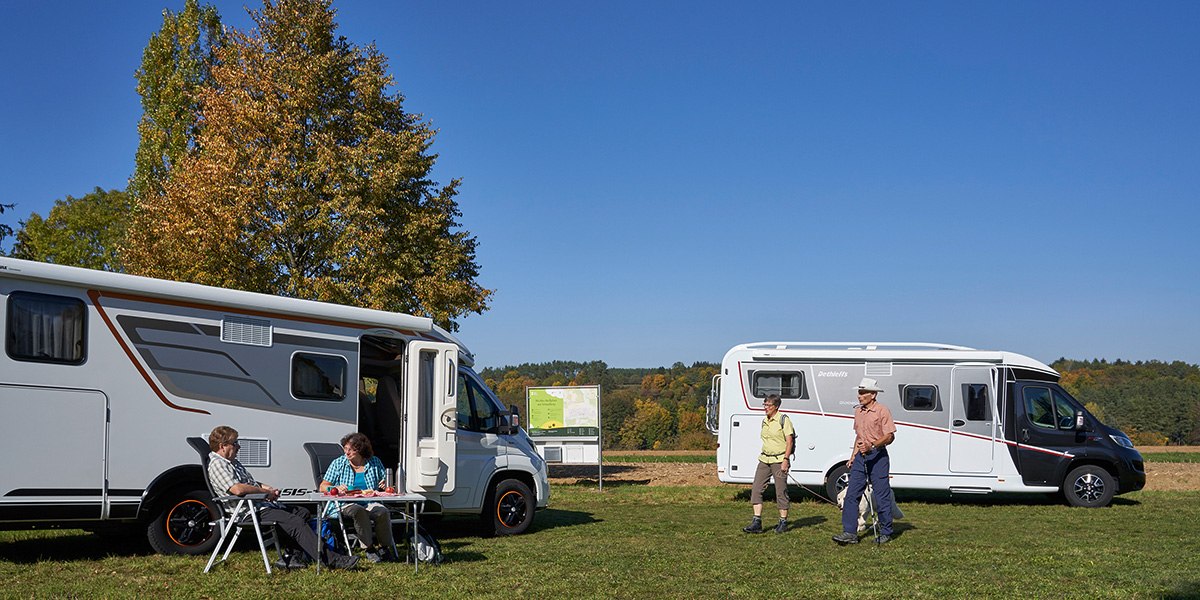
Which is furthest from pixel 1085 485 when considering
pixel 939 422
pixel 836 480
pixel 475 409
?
pixel 475 409

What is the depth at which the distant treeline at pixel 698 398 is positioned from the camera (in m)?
46.8

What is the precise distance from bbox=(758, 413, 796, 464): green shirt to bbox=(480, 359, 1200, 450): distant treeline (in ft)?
90.3

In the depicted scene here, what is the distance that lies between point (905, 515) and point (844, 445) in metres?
1.76

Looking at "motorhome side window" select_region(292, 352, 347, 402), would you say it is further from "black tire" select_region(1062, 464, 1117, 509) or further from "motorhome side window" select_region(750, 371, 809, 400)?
"black tire" select_region(1062, 464, 1117, 509)

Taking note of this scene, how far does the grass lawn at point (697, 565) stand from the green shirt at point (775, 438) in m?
0.90

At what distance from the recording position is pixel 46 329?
8.75 meters

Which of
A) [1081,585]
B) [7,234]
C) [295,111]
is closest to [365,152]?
[295,111]

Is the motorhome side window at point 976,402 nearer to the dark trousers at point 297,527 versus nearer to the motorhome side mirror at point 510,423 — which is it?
the motorhome side mirror at point 510,423

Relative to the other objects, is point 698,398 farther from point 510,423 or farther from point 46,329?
point 46,329

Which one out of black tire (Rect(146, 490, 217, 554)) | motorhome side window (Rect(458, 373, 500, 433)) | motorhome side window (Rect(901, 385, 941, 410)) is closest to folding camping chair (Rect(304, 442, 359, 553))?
black tire (Rect(146, 490, 217, 554))

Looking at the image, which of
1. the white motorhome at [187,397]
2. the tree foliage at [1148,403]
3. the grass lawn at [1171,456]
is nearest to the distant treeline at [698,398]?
the tree foliage at [1148,403]

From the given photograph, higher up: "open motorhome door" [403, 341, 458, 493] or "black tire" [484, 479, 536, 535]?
"open motorhome door" [403, 341, 458, 493]

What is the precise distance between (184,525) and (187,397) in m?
1.15

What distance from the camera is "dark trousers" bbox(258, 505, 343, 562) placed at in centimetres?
886
